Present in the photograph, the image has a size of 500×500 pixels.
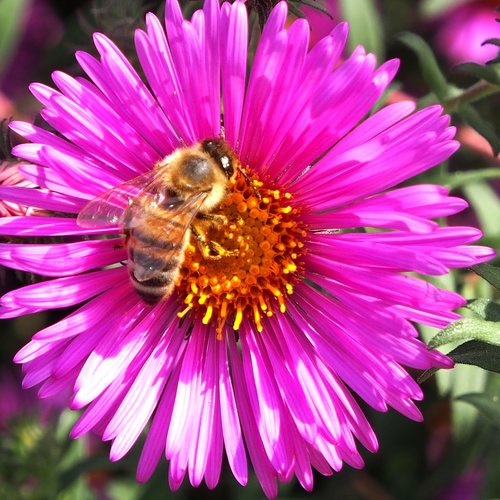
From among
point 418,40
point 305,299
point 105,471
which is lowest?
point 105,471

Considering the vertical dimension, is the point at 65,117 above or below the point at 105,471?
above

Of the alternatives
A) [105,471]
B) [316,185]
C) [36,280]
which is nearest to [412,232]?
[316,185]

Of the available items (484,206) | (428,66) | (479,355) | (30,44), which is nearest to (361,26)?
(428,66)

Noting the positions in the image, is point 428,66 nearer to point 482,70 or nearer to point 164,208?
point 482,70

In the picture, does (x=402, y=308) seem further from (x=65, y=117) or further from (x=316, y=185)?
(x=65, y=117)

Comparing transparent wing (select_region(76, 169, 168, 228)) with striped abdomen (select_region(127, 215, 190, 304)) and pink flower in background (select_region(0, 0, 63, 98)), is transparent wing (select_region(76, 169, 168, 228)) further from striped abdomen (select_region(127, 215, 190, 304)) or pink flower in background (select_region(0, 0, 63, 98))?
pink flower in background (select_region(0, 0, 63, 98))

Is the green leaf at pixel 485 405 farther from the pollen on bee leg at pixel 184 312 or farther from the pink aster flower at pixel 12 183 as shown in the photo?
the pink aster flower at pixel 12 183
